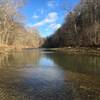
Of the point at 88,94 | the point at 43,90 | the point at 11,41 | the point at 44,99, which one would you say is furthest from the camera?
the point at 11,41

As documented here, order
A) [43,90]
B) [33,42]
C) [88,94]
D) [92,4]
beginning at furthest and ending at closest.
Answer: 1. [33,42]
2. [92,4]
3. [43,90]
4. [88,94]

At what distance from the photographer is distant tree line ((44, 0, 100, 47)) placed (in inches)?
1945

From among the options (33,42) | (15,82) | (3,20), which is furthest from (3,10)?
(33,42)

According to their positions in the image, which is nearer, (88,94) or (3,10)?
(88,94)

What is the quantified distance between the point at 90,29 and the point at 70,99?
143 feet

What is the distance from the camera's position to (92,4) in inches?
2084

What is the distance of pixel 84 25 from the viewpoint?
5797 centimetres

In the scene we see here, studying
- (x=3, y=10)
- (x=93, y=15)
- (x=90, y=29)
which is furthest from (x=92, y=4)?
(x=3, y=10)

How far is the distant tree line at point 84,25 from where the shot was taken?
162 feet

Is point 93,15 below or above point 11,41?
above

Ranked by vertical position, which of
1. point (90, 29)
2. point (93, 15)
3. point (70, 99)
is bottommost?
point (70, 99)

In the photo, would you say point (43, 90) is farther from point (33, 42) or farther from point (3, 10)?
point (33, 42)

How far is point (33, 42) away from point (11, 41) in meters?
55.7

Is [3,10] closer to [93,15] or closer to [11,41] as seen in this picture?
[93,15]
